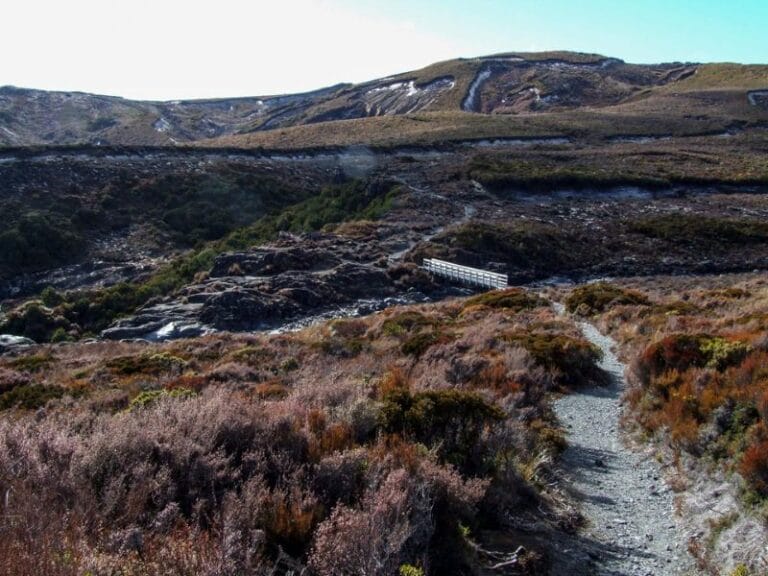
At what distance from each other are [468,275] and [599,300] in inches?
409

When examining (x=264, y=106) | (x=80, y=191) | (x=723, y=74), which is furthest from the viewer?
(x=264, y=106)

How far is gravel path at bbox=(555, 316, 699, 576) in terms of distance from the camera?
526 cm

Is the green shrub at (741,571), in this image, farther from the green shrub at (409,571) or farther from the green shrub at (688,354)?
the green shrub at (688,354)

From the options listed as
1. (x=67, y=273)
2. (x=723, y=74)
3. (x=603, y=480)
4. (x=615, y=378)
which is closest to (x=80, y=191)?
(x=67, y=273)

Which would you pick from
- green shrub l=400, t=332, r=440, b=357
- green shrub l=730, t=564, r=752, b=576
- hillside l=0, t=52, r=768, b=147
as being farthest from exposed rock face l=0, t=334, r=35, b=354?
hillside l=0, t=52, r=768, b=147

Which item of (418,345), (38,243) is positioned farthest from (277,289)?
(38,243)

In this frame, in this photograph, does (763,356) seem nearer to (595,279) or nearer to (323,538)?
(323,538)

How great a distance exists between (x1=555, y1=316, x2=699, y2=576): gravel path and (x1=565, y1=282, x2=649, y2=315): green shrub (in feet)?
38.8

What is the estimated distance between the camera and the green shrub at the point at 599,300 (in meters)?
21.2

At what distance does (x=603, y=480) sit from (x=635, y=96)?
113029 millimetres

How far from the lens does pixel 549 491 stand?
6449 millimetres

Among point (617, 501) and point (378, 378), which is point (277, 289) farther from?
point (617, 501)

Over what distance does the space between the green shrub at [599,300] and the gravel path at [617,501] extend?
1184 cm

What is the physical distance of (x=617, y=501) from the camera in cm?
657
